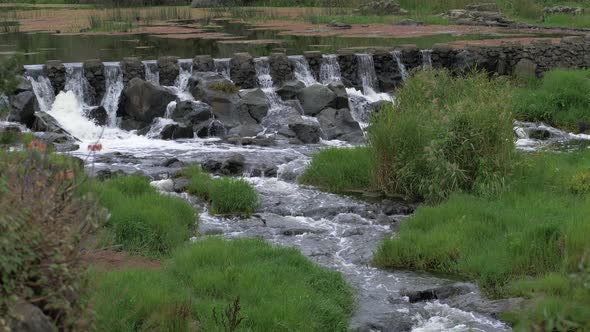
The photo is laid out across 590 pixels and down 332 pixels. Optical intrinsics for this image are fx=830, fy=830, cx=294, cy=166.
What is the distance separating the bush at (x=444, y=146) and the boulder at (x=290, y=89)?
7760 mm

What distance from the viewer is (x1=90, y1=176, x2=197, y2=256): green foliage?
10867mm

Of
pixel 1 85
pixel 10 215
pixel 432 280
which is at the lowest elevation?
pixel 432 280

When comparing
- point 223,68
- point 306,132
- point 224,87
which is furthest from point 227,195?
point 223,68

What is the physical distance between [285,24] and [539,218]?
1120 inches

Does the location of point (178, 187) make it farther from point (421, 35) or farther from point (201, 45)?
point (421, 35)

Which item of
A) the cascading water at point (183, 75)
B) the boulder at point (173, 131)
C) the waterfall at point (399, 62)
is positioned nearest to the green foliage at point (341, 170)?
the boulder at point (173, 131)

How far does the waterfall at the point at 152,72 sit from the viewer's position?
23.0 m

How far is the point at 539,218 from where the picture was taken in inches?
450

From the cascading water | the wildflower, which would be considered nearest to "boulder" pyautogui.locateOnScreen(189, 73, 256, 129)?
the cascading water

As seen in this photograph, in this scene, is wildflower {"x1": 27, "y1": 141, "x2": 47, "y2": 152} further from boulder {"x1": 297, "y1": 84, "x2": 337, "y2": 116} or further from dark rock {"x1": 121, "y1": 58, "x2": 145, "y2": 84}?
dark rock {"x1": 121, "y1": 58, "x2": 145, "y2": 84}

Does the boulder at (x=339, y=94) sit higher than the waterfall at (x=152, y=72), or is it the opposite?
the waterfall at (x=152, y=72)

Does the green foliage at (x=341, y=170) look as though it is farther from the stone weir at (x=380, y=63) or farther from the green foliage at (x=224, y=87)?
the stone weir at (x=380, y=63)

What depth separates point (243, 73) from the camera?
2373 centimetres

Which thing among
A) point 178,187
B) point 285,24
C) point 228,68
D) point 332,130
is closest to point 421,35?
point 285,24
